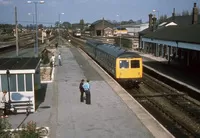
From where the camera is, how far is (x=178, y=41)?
3041 cm

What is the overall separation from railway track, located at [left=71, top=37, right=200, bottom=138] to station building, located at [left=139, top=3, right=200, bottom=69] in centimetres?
444

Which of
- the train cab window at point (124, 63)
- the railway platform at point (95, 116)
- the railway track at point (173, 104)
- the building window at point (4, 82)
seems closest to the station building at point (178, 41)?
the railway track at point (173, 104)

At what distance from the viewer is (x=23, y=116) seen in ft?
53.8

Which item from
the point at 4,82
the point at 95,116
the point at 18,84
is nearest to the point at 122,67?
the point at 95,116

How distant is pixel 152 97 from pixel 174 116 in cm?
530

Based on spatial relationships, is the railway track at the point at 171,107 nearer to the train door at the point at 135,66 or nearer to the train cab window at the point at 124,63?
the train door at the point at 135,66

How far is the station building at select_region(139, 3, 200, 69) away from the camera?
96.0 feet

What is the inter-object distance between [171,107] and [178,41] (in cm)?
1084

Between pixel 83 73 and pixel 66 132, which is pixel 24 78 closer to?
pixel 66 132

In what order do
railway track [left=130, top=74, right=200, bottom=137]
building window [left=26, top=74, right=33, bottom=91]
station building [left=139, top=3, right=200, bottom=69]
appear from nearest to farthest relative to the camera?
building window [left=26, top=74, right=33, bottom=91]
railway track [left=130, top=74, right=200, bottom=137]
station building [left=139, top=3, right=200, bottom=69]

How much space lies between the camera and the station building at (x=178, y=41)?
2925 cm

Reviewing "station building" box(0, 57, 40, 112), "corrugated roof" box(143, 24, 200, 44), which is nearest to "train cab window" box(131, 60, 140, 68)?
"corrugated roof" box(143, 24, 200, 44)

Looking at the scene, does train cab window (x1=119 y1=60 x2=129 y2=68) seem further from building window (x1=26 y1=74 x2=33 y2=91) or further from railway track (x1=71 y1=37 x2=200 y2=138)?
building window (x1=26 y1=74 x2=33 y2=91)

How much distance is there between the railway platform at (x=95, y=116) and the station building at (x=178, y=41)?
903 centimetres
